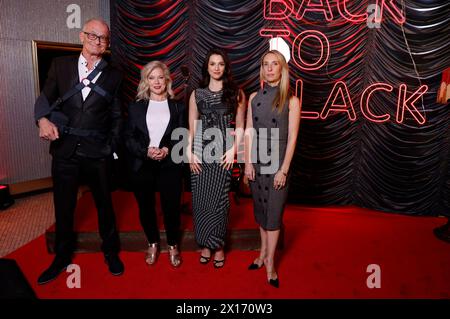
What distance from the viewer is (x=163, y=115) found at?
2.42 metres

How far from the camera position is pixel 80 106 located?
7.48 feet

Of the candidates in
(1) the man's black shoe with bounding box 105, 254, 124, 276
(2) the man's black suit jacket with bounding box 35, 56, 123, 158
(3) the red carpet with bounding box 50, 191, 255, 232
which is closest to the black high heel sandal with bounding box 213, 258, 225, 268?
(3) the red carpet with bounding box 50, 191, 255, 232

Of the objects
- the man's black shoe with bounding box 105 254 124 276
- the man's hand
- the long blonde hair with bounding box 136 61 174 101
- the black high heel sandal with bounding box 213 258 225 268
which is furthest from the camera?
the black high heel sandal with bounding box 213 258 225 268

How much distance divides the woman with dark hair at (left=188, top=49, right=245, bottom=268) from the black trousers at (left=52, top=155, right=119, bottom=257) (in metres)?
0.64

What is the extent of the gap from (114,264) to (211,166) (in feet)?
3.48

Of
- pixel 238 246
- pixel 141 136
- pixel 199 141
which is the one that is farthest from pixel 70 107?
pixel 238 246

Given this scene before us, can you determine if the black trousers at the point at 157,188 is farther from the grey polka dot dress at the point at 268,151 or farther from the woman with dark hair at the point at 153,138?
the grey polka dot dress at the point at 268,151

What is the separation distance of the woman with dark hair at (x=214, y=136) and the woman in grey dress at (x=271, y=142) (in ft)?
0.45

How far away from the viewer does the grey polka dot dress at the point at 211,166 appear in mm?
2420

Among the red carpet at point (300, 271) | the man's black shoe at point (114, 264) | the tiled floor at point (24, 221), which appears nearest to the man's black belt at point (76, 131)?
the man's black shoe at point (114, 264)

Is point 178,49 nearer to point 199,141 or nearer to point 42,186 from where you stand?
point 199,141

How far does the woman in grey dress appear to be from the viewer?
224cm

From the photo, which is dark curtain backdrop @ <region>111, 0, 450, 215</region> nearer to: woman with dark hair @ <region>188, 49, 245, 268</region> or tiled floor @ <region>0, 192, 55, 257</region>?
woman with dark hair @ <region>188, 49, 245, 268</region>

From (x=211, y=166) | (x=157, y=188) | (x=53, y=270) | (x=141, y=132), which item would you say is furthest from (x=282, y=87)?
(x=53, y=270)
